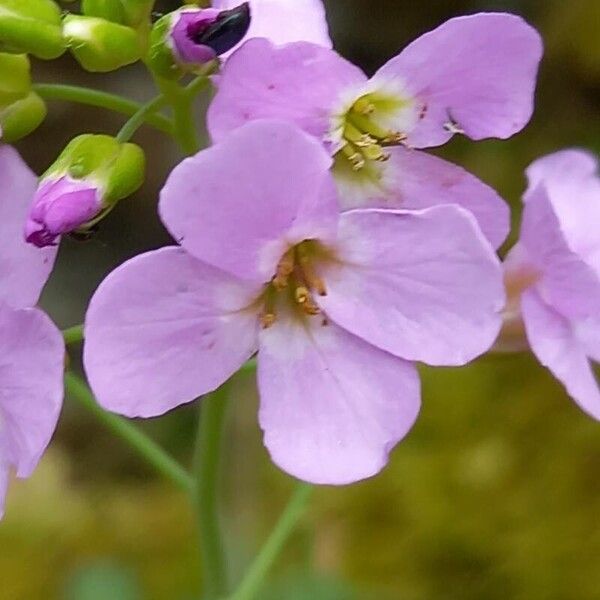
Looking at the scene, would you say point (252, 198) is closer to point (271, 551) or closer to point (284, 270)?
point (284, 270)

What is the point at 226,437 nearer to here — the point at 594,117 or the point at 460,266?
the point at 594,117

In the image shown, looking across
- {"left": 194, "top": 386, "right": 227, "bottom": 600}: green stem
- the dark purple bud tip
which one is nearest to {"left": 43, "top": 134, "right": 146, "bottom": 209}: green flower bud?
the dark purple bud tip

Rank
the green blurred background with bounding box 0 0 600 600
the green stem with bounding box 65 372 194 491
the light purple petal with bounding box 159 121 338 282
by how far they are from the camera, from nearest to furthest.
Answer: the light purple petal with bounding box 159 121 338 282 → the green stem with bounding box 65 372 194 491 → the green blurred background with bounding box 0 0 600 600

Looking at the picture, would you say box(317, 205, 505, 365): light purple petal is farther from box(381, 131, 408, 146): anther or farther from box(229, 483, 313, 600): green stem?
box(229, 483, 313, 600): green stem

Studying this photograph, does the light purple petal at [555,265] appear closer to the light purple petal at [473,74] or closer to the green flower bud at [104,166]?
the light purple petal at [473,74]

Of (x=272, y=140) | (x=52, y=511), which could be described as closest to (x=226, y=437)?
(x=52, y=511)
